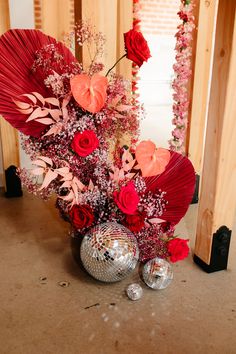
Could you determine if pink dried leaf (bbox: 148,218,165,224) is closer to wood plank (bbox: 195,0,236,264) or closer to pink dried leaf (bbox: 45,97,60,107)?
wood plank (bbox: 195,0,236,264)

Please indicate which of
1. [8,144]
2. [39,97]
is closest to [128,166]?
[39,97]

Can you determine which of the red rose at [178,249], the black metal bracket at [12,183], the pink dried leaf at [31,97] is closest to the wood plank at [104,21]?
the pink dried leaf at [31,97]

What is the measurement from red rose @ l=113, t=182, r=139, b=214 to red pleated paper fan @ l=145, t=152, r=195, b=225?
129 mm

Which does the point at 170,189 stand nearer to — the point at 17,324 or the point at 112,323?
the point at 112,323

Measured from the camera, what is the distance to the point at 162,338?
97 centimetres

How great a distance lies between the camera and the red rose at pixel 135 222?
3.88ft

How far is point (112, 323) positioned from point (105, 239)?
0.82 feet

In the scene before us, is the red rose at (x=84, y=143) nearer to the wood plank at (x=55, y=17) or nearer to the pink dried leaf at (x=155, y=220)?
the pink dried leaf at (x=155, y=220)

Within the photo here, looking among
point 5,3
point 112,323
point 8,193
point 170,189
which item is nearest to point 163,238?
point 170,189

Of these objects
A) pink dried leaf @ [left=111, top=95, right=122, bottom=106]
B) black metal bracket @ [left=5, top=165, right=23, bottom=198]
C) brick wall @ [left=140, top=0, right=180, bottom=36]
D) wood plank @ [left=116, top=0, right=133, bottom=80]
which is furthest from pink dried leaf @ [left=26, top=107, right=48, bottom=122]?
brick wall @ [left=140, top=0, right=180, bottom=36]

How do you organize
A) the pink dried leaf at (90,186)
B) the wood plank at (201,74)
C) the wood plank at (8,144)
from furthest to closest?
the wood plank at (8,144) → the wood plank at (201,74) → the pink dried leaf at (90,186)

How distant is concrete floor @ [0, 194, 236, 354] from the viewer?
0.95 metres

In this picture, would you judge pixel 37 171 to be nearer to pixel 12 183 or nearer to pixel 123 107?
pixel 123 107

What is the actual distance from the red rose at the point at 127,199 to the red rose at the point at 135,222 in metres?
0.05
